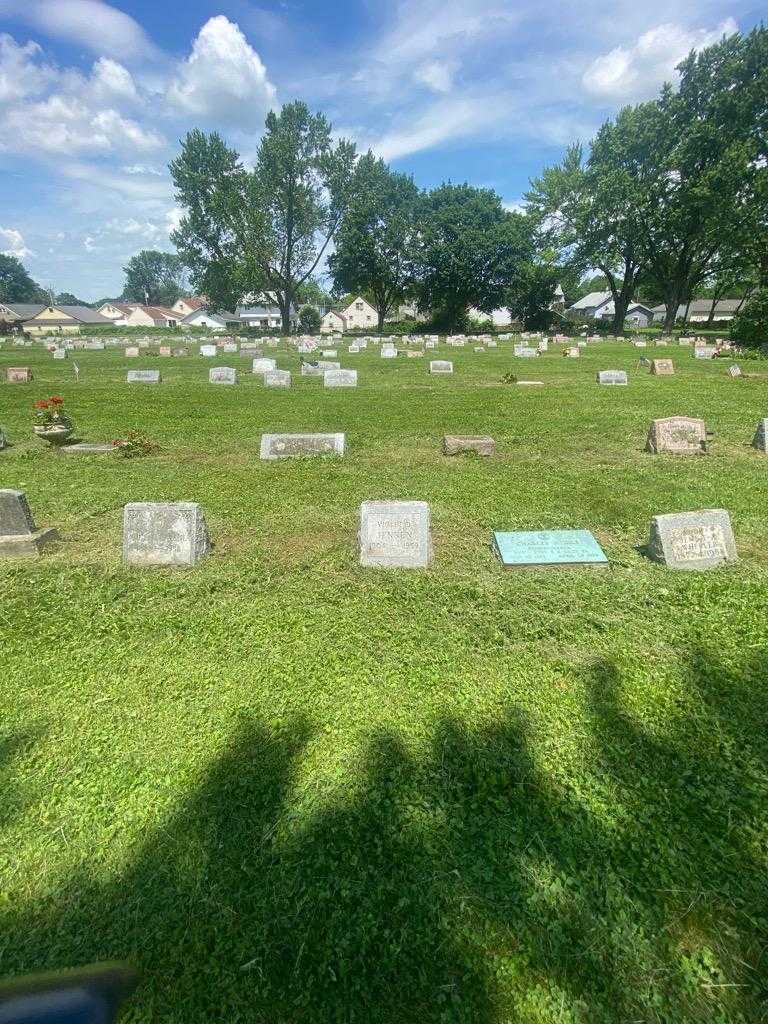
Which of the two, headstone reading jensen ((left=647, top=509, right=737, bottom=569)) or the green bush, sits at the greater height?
the green bush

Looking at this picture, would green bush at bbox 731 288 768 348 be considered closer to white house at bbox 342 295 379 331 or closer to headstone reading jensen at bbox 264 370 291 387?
headstone reading jensen at bbox 264 370 291 387

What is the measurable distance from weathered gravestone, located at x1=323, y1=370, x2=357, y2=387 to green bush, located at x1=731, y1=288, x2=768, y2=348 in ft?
84.9

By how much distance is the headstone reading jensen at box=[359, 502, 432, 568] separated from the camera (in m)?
5.43

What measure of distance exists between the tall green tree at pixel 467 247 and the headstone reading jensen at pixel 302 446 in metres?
48.5

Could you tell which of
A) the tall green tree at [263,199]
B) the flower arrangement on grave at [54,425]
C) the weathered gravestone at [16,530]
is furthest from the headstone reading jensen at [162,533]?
the tall green tree at [263,199]

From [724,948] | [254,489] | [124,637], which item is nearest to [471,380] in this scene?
[254,489]

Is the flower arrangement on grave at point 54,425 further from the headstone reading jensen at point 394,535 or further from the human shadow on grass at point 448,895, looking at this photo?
the human shadow on grass at point 448,895

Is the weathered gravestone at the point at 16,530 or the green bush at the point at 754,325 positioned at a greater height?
the green bush at the point at 754,325

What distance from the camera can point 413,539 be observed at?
5.45 metres

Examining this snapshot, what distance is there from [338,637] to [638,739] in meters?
2.33

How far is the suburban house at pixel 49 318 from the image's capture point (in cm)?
8025

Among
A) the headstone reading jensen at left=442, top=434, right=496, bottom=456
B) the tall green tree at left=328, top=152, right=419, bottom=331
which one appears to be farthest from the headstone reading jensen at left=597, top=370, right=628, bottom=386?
the tall green tree at left=328, top=152, right=419, bottom=331

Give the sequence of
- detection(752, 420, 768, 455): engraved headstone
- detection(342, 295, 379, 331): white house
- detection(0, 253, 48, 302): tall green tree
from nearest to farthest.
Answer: detection(752, 420, 768, 455): engraved headstone
detection(342, 295, 379, 331): white house
detection(0, 253, 48, 302): tall green tree

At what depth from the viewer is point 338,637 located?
434 centimetres
